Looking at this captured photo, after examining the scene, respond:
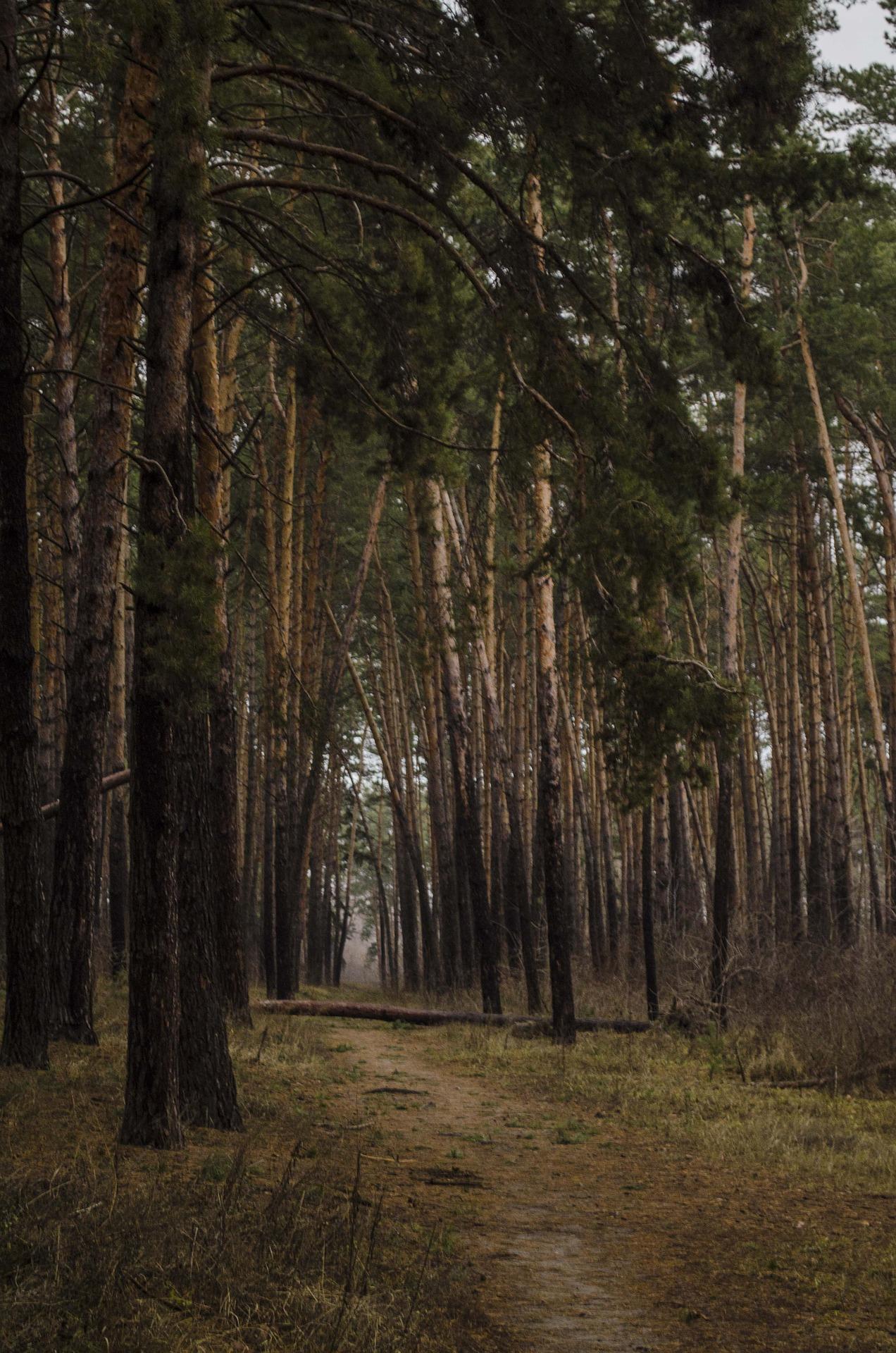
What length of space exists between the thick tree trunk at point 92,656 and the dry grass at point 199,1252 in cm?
270

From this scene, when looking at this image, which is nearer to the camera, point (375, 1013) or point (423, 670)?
point (423, 670)

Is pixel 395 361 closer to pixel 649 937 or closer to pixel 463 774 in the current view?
pixel 649 937

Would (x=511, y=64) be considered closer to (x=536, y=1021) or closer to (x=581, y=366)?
(x=581, y=366)

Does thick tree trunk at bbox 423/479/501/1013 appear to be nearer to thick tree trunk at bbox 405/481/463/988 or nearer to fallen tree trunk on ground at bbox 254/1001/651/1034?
fallen tree trunk on ground at bbox 254/1001/651/1034

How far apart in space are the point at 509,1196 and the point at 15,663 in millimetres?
4214

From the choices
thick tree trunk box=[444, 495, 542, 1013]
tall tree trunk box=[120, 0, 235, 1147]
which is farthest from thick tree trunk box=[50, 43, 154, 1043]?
thick tree trunk box=[444, 495, 542, 1013]

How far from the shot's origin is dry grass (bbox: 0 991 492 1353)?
3312 mm

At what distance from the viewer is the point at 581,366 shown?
7.92 m

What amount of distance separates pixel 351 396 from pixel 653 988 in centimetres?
875

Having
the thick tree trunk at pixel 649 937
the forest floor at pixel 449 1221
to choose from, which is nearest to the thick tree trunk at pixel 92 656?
the forest floor at pixel 449 1221

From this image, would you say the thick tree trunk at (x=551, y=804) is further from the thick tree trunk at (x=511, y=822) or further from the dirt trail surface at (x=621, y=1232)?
the dirt trail surface at (x=621, y=1232)

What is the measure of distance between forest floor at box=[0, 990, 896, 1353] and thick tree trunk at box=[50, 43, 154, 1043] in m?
0.64

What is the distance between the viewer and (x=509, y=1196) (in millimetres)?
6059

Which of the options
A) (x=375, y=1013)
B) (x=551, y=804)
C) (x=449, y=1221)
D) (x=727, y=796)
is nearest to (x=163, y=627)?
(x=449, y=1221)
